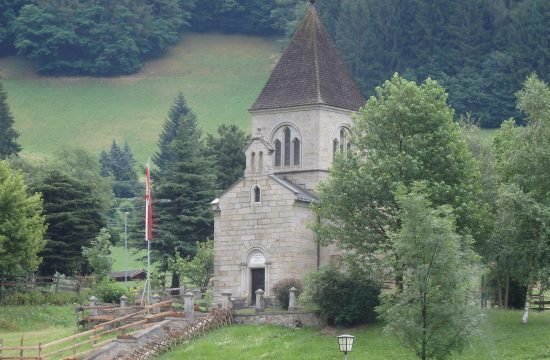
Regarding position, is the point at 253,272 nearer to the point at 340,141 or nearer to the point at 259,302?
the point at 259,302

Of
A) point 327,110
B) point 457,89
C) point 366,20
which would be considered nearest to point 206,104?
point 366,20

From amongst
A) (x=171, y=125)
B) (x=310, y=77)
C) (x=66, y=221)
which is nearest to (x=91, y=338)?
(x=310, y=77)

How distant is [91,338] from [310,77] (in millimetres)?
20374

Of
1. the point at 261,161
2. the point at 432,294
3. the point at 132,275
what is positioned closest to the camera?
the point at 432,294

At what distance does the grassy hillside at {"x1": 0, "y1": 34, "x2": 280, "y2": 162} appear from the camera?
575ft

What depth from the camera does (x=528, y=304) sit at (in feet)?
221

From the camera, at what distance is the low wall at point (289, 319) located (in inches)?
2808

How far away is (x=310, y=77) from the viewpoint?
82875mm

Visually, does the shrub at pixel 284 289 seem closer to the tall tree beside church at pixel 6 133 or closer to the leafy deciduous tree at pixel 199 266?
the leafy deciduous tree at pixel 199 266

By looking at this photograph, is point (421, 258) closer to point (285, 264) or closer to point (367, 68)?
point (285, 264)

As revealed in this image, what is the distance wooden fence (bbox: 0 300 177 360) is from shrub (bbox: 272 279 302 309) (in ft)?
16.0

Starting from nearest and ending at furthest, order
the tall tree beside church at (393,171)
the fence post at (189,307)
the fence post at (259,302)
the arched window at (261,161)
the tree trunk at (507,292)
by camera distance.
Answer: the tall tree beside church at (393,171)
the tree trunk at (507,292)
the fence post at (189,307)
the fence post at (259,302)
the arched window at (261,161)

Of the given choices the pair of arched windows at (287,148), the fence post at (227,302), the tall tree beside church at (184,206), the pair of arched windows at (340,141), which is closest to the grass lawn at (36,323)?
the fence post at (227,302)

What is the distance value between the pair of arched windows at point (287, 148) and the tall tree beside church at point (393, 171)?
967 cm
